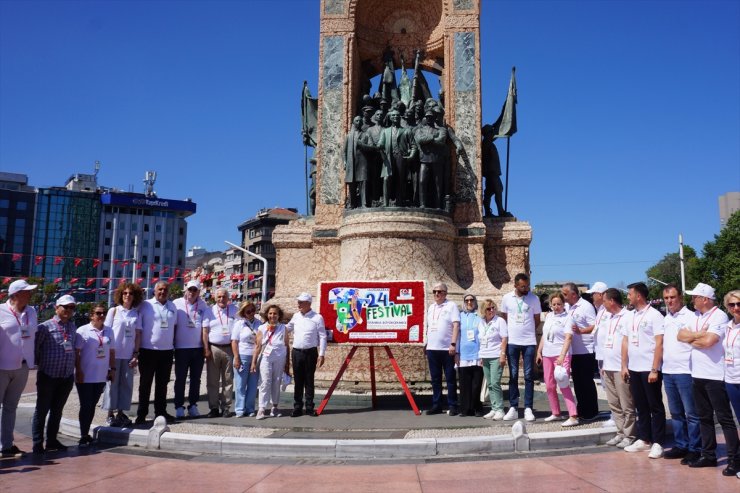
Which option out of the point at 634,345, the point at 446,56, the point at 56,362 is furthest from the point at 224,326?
the point at 446,56

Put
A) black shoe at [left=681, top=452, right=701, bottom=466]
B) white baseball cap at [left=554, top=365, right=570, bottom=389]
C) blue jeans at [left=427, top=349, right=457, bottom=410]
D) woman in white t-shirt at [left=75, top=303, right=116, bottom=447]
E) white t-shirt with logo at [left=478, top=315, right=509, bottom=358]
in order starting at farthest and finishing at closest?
blue jeans at [left=427, top=349, right=457, bottom=410] → white t-shirt with logo at [left=478, top=315, right=509, bottom=358] → white baseball cap at [left=554, top=365, right=570, bottom=389] → woman in white t-shirt at [left=75, top=303, right=116, bottom=447] → black shoe at [left=681, top=452, right=701, bottom=466]

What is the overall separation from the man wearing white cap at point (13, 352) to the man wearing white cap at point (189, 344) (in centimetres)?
215

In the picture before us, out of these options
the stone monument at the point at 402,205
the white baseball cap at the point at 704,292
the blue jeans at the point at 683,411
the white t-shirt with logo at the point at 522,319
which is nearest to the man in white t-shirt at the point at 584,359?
the white t-shirt with logo at the point at 522,319

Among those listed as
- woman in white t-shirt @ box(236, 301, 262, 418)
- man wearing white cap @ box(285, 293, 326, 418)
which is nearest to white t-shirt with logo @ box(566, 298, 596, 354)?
man wearing white cap @ box(285, 293, 326, 418)

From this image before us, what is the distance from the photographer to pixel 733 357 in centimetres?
612

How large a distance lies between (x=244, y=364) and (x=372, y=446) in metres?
3.12

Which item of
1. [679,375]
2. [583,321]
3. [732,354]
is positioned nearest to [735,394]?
[732,354]

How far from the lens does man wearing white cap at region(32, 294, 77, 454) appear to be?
24.4 feet

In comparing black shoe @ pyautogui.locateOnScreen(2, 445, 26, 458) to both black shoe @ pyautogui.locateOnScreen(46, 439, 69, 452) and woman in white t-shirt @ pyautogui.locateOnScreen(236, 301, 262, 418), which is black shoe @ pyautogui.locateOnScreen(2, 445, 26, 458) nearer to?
black shoe @ pyautogui.locateOnScreen(46, 439, 69, 452)

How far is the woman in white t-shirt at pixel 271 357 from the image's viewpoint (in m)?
9.00

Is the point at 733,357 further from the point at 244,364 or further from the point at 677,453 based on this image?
the point at 244,364

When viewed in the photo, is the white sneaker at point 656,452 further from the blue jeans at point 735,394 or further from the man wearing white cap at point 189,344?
the man wearing white cap at point 189,344

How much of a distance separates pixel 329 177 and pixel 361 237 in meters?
2.72

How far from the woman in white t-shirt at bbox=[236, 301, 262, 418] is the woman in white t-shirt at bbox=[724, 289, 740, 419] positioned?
20.2 feet
